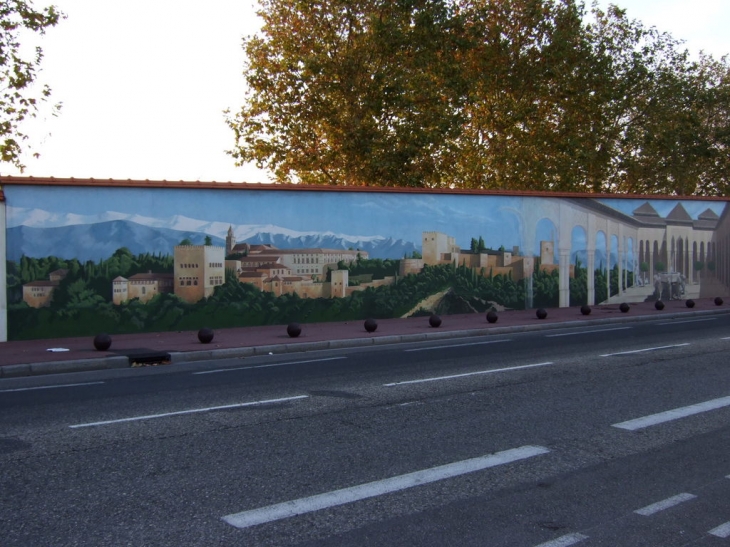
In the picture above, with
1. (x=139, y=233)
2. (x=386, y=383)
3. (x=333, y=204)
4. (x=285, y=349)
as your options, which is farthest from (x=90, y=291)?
(x=386, y=383)

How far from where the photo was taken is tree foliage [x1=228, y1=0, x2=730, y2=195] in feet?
97.0

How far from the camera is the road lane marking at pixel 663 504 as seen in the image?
523cm

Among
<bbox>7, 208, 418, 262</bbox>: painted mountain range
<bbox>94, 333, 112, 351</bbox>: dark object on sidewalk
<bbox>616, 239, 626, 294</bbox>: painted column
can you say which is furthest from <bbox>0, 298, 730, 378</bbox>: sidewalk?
<bbox>616, 239, 626, 294</bbox>: painted column

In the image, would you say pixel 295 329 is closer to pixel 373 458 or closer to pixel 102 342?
pixel 102 342

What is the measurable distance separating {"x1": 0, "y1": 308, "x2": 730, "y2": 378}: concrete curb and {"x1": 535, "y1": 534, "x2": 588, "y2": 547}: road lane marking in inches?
406

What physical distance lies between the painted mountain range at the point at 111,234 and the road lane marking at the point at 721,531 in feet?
51.0

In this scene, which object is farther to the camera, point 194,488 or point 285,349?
point 285,349

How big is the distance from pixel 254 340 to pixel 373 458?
10.4 metres

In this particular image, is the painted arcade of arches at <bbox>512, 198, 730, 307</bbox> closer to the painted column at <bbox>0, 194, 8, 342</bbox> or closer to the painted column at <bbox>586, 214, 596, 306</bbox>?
the painted column at <bbox>586, 214, 596, 306</bbox>

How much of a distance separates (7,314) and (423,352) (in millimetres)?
9194

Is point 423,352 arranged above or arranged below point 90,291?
below

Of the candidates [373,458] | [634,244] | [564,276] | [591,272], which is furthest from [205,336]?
[634,244]

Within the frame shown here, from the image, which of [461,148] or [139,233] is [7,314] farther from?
[461,148]

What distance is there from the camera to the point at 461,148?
34906 mm
